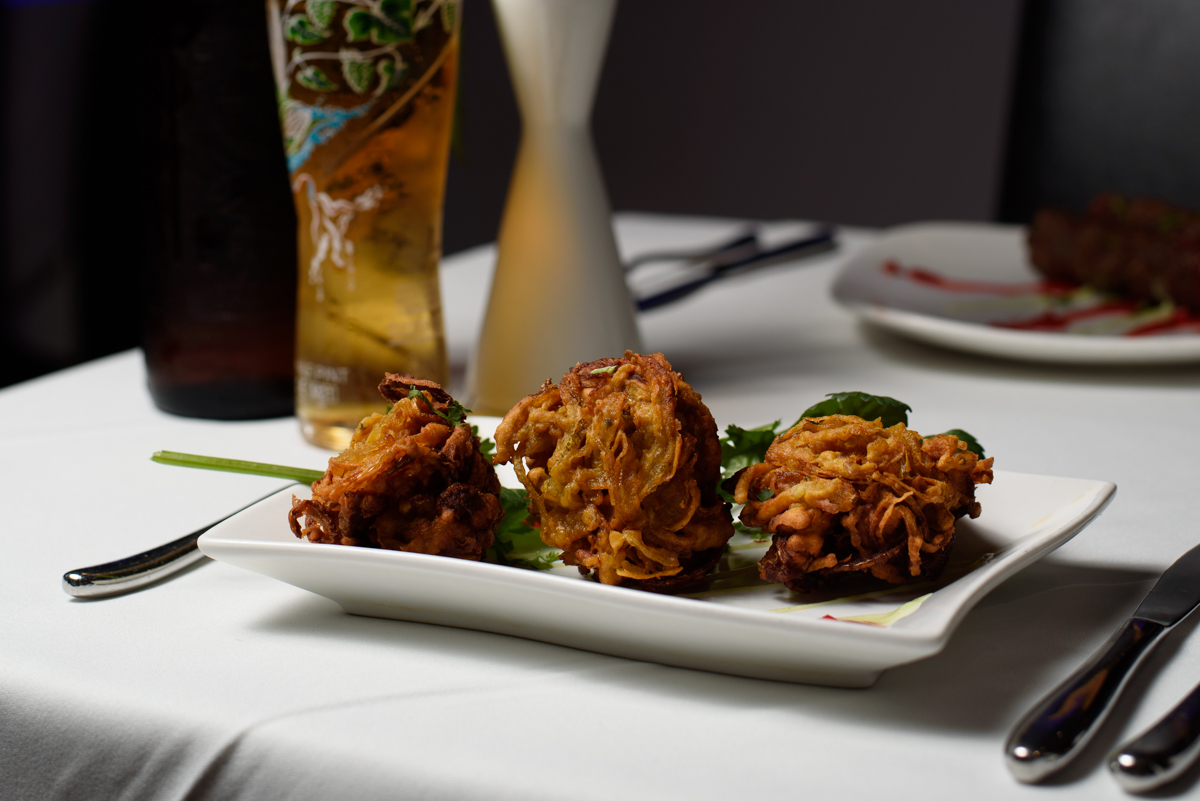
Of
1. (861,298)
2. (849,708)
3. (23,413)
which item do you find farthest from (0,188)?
(849,708)

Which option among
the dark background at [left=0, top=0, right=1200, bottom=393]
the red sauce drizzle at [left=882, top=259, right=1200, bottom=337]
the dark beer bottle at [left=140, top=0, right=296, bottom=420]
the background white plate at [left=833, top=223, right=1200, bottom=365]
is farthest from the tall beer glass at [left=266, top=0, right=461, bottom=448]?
the dark background at [left=0, top=0, right=1200, bottom=393]

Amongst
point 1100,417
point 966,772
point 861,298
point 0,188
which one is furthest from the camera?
point 0,188

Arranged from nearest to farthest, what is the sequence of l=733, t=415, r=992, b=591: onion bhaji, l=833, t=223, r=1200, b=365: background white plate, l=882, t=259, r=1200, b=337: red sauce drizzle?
l=733, t=415, r=992, b=591: onion bhaji, l=833, t=223, r=1200, b=365: background white plate, l=882, t=259, r=1200, b=337: red sauce drizzle

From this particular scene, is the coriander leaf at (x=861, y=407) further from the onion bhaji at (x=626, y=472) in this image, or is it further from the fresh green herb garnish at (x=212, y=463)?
the fresh green herb garnish at (x=212, y=463)

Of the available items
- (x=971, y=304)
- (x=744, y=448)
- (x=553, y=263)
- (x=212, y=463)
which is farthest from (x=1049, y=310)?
(x=212, y=463)

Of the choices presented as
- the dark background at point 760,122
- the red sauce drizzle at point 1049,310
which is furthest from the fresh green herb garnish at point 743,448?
the dark background at point 760,122

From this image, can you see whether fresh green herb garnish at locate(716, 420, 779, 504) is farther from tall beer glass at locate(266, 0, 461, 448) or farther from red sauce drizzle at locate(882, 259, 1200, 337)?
red sauce drizzle at locate(882, 259, 1200, 337)

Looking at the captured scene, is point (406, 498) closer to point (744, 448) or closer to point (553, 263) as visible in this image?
point (744, 448)

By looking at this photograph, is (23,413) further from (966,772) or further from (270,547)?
(966,772)
